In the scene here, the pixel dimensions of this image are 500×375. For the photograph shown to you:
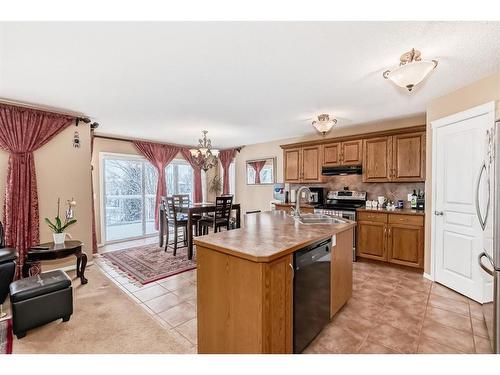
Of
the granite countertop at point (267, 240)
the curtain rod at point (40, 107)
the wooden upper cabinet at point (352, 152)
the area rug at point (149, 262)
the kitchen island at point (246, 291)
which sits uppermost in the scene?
the curtain rod at point (40, 107)

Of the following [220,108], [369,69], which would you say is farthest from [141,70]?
[369,69]

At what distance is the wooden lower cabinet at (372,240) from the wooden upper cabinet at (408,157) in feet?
2.82

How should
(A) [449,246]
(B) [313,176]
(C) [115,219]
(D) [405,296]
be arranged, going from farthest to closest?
1. (C) [115,219]
2. (B) [313,176]
3. (A) [449,246]
4. (D) [405,296]

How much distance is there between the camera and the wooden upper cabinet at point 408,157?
11.8 feet

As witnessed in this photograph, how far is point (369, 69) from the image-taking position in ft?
7.45

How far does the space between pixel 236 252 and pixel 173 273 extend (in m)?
2.37

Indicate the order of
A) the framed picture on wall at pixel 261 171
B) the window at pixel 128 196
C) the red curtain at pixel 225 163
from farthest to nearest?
1. the red curtain at pixel 225 163
2. the framed picture on wall at pixel 261 171
3. the window at pixel 128 196

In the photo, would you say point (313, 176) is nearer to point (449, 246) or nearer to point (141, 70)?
point (449, 246)

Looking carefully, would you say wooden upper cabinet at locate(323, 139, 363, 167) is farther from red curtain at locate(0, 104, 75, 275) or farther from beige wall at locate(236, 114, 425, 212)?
red curtain at locate(0, 104, 75, 275)

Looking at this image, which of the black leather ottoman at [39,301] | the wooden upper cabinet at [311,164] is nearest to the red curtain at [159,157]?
the wooden upper cabinet at [311,164]

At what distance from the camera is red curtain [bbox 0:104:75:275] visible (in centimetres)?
304

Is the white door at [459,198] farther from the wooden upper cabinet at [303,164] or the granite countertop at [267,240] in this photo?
the wooden upper cabinet at [303,164]

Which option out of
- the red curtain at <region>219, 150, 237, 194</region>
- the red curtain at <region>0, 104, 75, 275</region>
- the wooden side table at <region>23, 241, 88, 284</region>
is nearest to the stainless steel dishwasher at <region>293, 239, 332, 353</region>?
the wooden side table at <region>23, 241, 88, 284</region>
